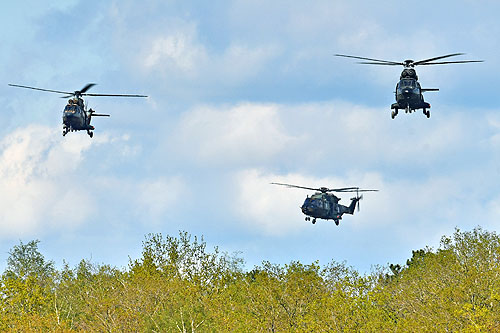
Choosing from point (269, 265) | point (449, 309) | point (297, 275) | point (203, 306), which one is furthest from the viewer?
point (269, 265)

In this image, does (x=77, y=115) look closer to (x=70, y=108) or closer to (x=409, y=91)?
(x=70, y=108)

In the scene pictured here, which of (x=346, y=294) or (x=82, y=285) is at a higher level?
(x=82, y=285)

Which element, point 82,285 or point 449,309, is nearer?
point 449,309

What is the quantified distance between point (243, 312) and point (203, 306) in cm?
460

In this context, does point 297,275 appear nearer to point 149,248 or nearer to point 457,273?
point 457,273

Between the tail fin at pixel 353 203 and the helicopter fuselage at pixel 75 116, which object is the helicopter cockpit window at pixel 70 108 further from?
the tail fin at pixel 353 203

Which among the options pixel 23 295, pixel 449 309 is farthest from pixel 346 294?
pixel 23 295

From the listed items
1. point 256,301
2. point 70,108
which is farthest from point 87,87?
point 256,301

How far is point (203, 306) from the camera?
6269cm

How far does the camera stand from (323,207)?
279ft

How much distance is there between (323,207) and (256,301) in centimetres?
2027

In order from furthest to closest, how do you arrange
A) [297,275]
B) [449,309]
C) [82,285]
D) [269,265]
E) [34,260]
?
[34,260] → [82,285] → [269,265] → [297,275] → [449,309]

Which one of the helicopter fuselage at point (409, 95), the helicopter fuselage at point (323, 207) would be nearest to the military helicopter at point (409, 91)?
the helicopter fuselage at point (409, 95)

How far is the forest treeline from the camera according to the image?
5406 centimetres
